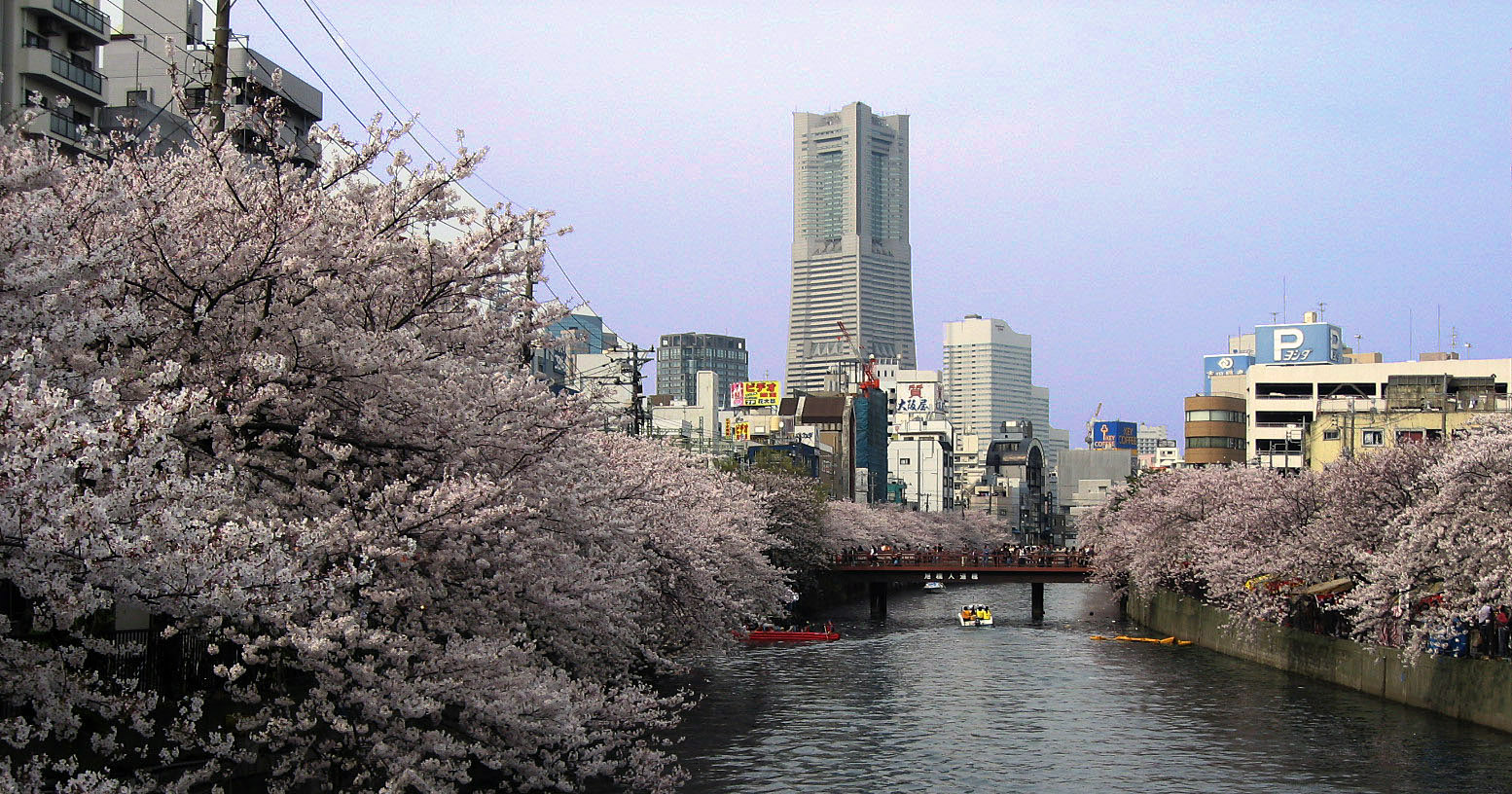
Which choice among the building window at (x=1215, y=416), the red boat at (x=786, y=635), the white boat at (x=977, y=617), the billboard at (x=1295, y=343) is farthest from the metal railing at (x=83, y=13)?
the billboard at (x=1295, y=343)

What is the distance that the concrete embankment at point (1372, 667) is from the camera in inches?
1941

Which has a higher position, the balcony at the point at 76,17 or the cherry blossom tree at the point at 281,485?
the balcony at the point at 76,17

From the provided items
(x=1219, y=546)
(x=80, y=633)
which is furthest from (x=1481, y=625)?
(x=80, y=633)

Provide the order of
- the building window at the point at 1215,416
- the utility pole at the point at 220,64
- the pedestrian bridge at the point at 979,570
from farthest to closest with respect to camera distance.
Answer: the building window at the point at 1215,416 < the pedestrian bridge at the point at 979,570 < the utility pole at the point at 220,64

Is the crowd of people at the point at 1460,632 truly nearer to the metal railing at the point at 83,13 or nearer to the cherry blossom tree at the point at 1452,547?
the cherry blossom tree at the point at 1452,547

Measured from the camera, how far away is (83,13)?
65.1m

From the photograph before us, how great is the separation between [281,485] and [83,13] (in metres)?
52.2

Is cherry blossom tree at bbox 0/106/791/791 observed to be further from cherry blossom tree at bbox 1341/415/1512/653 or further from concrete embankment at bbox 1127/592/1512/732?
concrete embankment at bbox 1127/592/1512/732

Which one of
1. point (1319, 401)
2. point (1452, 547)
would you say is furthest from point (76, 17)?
point (1319, 401)

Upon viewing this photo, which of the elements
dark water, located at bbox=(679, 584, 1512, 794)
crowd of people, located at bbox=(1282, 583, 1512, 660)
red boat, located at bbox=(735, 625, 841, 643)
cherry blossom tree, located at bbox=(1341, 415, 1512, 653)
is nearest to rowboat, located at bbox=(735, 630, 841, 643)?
red boat, located at bbox=(735, 625, 841, 643)

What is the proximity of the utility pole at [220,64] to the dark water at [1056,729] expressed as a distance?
24270 mm

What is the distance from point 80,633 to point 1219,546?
6576 centimetres

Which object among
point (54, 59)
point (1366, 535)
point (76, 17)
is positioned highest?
point (76, 17)

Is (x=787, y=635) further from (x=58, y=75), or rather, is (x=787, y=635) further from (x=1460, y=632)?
(x=58, y=75)
